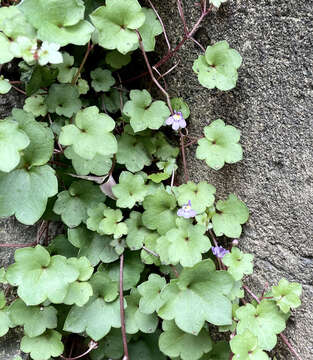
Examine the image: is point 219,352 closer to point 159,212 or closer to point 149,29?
point 159,212

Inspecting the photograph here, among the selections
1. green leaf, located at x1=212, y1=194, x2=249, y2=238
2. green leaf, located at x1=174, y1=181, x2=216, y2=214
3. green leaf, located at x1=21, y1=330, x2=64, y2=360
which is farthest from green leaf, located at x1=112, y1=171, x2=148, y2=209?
green leaf, located at x1=21, y1=330, x2=64, y2=360

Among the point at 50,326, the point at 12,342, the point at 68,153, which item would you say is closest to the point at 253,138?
the point at 68,153

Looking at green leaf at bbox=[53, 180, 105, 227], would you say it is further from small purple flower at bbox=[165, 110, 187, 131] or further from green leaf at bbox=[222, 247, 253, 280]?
green leaf at bbox=[222, 247, 253, 280]

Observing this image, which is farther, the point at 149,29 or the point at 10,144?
the point at 149,29

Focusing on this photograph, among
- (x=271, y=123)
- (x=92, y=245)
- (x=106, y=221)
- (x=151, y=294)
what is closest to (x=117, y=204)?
(x=106, y=221)

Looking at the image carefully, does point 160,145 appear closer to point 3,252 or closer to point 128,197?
point 128,197

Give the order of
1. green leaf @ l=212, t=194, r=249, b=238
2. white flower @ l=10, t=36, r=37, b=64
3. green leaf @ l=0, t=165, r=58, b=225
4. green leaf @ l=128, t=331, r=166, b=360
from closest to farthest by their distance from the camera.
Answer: white flower @ l=10, t=36, r=37, b=64 → green leaf @ l=0, t=165, r=58, b=225 → green leaf @ l=212, t=194, r=249, b=238 → green leaf @ l=128, t=331, r=166, b=360

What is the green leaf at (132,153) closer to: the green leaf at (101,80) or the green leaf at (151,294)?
the green leaf at (101,80)
